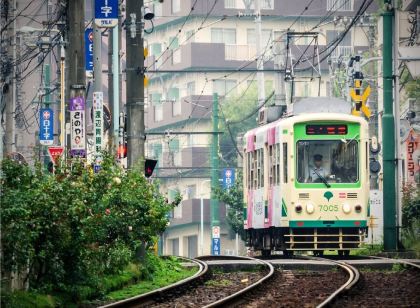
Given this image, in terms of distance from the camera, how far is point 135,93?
29703 mm

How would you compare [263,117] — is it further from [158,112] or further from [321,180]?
[158,112]

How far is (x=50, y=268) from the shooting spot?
19641mm

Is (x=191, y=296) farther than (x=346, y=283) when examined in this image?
No

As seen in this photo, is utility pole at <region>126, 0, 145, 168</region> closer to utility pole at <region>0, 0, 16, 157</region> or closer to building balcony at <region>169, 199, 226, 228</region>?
utility pole at <region>0, 0, 16, 157</region>

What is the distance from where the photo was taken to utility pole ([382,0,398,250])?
34.6 metres

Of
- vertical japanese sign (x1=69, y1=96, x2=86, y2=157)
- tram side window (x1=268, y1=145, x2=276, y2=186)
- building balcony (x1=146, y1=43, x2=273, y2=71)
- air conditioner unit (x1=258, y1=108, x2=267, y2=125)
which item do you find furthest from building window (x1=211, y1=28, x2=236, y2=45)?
vertical japanese sign (x1=69, y1=96, x2=86, y2=157)

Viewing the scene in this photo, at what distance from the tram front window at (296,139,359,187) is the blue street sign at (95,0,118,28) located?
494 centimetres

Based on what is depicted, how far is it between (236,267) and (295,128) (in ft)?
13.3

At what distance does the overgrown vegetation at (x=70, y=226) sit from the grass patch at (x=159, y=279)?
0.24 m

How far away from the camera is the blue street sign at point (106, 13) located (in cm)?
2994

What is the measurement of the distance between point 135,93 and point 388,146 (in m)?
7.88

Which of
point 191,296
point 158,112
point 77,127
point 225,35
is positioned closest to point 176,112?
point 158,112

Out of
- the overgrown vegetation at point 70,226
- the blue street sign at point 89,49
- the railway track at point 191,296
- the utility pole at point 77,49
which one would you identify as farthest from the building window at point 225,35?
the overgrown vegetation at point 70,226

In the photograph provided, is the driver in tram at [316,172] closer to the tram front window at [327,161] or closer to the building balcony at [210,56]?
the tram front window at [327,161]
